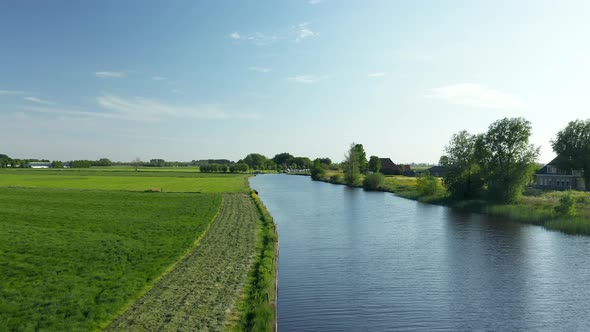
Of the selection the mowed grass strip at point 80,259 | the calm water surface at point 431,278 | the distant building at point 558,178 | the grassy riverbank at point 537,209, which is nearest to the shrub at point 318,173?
the distant building at point 558,178

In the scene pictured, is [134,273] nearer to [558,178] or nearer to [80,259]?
[80,259]

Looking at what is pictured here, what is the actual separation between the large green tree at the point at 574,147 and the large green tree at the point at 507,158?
800 inches

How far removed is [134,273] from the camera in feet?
60.3

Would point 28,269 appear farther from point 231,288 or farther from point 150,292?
point 231,288

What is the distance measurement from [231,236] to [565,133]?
7004 cm

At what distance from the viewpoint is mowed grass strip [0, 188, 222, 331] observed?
1366 centimetres

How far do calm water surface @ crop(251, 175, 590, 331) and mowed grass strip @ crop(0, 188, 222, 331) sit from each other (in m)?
7.13

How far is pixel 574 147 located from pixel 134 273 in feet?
250

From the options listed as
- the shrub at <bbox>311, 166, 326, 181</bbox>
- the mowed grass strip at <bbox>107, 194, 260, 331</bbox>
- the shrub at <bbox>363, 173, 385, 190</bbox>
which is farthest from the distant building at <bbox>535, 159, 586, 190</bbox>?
the shrub at <bbox>311, 166, 326, 181</bbox>

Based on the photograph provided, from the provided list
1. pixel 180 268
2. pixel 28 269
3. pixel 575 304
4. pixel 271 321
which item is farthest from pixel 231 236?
pixel 575 304

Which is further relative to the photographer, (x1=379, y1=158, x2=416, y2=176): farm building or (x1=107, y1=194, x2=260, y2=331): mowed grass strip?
(x1=379, y1=158, x2=416, y2=176): farm building

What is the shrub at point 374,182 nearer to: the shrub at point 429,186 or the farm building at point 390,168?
the shrub at point 429,186

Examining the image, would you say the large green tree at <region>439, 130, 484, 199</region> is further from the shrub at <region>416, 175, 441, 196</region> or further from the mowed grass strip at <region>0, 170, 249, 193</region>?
the mowed grass strip at <region>0, 170, 249, 193</region>

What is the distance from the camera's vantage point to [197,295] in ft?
52.2
